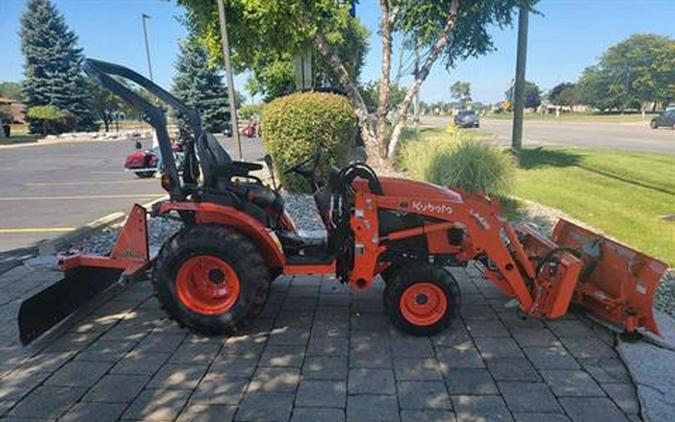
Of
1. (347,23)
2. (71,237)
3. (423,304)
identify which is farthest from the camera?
(347,23)

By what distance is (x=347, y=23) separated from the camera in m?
12.2

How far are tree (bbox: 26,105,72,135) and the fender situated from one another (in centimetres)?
3748

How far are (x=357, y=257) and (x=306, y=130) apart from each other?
521cm

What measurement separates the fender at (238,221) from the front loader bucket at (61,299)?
904 millimetres

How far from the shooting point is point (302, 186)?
900 cm

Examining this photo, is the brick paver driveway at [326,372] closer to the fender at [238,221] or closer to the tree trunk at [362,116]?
the fender at [238,221]

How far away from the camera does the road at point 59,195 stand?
7.43 m

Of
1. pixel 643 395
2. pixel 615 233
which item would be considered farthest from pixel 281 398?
pixel 615 233

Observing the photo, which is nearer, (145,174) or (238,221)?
(238,221)

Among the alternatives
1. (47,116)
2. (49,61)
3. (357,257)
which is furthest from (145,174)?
(49,61)

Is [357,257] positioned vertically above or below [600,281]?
above

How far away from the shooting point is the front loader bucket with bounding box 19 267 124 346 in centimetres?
346

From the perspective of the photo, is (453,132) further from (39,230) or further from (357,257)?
(39,230)

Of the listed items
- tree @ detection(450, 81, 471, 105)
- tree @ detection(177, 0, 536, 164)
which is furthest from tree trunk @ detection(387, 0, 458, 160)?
tree @ detection(450, 81, 471, 105)
